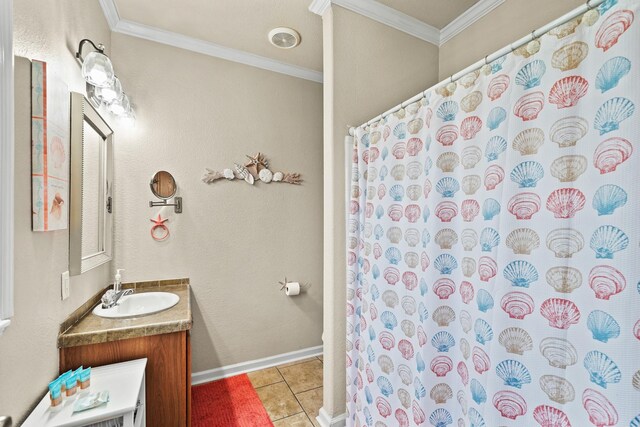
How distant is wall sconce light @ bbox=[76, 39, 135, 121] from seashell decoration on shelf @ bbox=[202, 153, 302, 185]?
0.72m

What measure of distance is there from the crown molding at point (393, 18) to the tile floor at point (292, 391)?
8.84ft

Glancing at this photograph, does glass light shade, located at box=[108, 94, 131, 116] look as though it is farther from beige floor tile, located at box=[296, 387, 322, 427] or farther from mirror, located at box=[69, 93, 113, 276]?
beige floor tile, located at box=[296, 387, 322, 427]

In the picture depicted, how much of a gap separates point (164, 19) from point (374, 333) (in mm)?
2551

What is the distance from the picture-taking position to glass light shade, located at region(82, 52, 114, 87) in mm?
1396

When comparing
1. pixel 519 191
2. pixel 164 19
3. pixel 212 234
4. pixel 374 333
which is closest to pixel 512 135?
pixel 519 191

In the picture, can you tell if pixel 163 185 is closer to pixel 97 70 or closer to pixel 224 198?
pixel 224 198

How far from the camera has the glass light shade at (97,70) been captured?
4.58 feet

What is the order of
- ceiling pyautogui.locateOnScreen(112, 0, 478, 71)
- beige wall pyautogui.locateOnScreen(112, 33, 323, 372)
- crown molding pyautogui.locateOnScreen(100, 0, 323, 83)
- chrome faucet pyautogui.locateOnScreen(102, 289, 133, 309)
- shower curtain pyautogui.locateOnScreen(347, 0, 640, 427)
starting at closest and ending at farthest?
shower curtain pyautogui.locateOnScreen(347, 0, 640, 427)
chrome faucet pyautogui.locateOnScreen(102, 289, 133, 309)
ceiling pyautogui.locateOnScreen(112, 0, 478, 71)
crown molding pyautogui.locateOnScreen(100, 0, 323, 83)
beige wall pyautogui.locateOnScreen(112, 33, 323, 372)

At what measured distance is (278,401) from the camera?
6.75ft

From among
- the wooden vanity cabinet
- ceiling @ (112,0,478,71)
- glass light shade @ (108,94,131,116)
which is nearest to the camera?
the wooden vanity cabinet

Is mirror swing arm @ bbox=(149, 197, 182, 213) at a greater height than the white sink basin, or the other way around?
mirror swing arm @ bbox=(149, 197, 182, 213)

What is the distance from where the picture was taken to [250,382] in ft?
7.52

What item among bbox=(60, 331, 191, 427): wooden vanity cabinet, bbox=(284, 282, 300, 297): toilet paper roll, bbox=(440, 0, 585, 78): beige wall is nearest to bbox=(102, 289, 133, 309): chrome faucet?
bbox=(60, 331, 191, 427): wooden vanity cabinet

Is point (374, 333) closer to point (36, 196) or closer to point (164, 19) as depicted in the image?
point (36, 196)
